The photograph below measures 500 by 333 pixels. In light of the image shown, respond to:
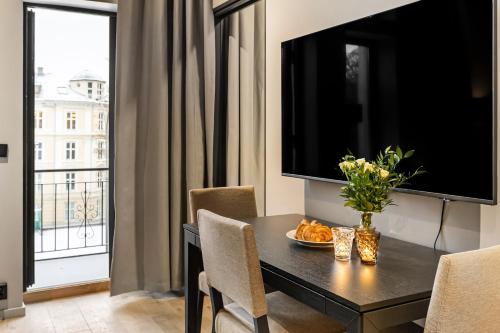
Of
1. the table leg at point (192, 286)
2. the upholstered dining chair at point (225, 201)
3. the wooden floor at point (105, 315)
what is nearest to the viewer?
the table leg at point (192, 286)

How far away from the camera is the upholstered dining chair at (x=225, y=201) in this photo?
274cm

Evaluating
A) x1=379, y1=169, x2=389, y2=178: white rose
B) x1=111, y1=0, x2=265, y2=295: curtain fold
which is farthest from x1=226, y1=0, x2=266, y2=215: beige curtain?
x1=379, y1=169, x2=389, y2=178: white rose

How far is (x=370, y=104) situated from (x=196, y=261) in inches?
48.5

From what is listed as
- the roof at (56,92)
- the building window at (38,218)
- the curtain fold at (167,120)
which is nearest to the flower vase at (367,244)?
the curtain fold at (167,120)

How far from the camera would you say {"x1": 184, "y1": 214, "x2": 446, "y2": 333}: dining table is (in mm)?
1374

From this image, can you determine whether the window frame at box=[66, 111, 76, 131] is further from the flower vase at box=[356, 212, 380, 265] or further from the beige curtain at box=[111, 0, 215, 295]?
the flower vase at box=[356, 212, 380, 265]

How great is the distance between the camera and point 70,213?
480 cm

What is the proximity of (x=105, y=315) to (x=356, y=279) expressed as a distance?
2.18m

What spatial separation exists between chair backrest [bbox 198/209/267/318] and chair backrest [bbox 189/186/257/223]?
833 mm

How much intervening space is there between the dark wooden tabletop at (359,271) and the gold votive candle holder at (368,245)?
0.11 feet

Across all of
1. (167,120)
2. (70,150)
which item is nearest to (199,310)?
(167,120)

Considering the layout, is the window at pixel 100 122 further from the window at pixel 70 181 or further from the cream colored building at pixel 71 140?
the window at pixel 70 181

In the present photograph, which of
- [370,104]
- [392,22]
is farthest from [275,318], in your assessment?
[392,22]

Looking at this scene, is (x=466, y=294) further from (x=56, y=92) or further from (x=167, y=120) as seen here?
(x=56, y=92)
